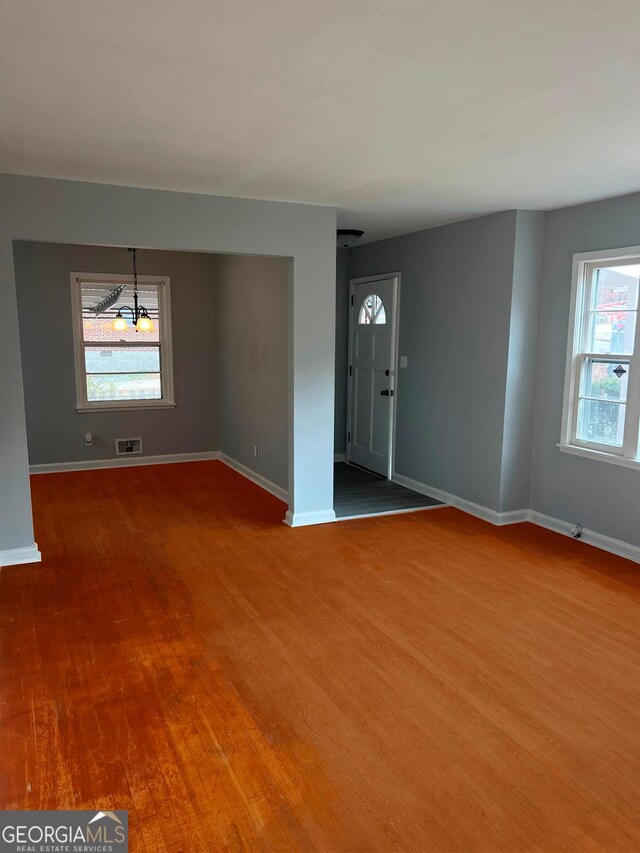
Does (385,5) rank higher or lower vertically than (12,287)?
higher

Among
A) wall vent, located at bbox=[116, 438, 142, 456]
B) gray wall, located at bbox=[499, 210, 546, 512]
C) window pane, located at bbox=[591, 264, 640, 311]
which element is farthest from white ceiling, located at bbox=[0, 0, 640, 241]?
wall vent, located at bbox=[116, 438, 142, 456]

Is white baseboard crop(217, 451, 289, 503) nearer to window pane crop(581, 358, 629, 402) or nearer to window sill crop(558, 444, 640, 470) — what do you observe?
window sill crop(558, 444, 640, 470)

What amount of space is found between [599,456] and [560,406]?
1.75 ft

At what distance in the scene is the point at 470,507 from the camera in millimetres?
5453

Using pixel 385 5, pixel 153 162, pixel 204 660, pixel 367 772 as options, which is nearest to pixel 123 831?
pixel 367 772

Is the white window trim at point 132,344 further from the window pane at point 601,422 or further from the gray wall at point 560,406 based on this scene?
the window pane at point 601,422

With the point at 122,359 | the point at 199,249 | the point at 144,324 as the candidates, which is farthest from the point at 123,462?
the point at 199,249

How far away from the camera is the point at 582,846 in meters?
1.97

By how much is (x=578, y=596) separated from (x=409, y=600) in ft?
3.38

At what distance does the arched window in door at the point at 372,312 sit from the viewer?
21.7 feet

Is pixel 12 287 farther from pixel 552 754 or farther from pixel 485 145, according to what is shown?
pixel 552 754

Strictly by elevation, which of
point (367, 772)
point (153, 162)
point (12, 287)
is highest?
point (153, 162)

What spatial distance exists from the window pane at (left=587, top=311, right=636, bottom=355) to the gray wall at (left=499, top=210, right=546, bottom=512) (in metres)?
0.50

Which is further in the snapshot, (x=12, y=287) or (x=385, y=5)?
(x=12, y=287)
